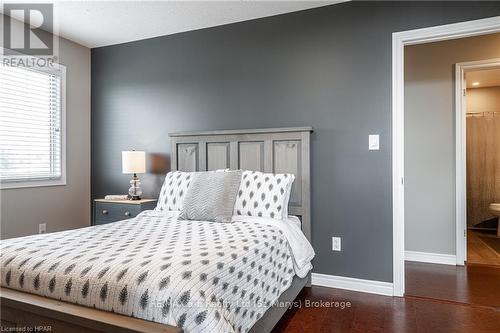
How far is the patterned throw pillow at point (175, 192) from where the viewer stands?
2705 millimetres

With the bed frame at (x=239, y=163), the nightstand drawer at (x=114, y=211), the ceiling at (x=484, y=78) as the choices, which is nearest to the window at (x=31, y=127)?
the nightstand drawer at (x=114, y=211)

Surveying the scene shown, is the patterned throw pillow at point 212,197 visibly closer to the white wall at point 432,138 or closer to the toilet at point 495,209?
the white wall at point 432,138

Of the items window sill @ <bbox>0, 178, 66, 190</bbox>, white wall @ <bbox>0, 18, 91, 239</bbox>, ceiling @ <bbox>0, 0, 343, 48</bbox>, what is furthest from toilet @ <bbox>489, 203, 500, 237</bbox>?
window sill @ <bbox>0, 178, 66, 190</bbox>

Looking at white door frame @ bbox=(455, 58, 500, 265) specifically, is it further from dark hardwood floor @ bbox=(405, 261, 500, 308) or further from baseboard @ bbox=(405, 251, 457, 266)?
dark hardwood floor @ bbox=(405, 261, 500, 308)

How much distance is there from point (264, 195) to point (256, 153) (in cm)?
56

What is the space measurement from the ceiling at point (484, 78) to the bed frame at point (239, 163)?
3376 mm

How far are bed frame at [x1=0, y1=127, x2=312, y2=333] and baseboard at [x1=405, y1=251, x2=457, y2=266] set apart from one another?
1564 millimetres

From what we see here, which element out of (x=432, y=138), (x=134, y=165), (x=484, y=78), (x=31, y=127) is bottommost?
(x=134, y=165)

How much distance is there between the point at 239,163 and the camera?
9.78 feet

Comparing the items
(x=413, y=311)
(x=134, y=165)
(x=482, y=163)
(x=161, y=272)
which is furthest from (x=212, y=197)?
(x=482, y=163)

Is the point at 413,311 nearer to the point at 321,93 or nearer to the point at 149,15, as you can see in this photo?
the point at 321,93

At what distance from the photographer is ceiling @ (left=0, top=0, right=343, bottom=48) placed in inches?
110

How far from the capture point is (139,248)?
5.07ft

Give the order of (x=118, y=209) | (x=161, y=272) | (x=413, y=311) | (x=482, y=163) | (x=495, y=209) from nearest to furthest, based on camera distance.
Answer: (x=161, y=272) < (x=413, y=311) < (x=118, y=209) < (x=495, y=209) < (x=482, y=163)
